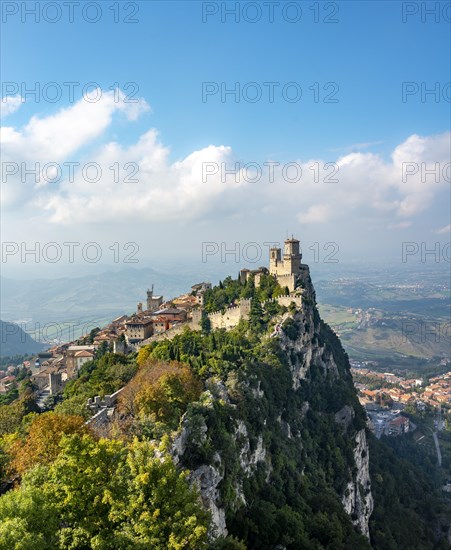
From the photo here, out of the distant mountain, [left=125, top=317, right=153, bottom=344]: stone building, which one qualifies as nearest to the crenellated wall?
[left=125, top=317, right=153, bottom=344]: stone building

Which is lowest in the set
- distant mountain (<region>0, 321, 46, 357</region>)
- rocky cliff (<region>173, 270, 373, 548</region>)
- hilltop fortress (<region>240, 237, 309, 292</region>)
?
distant mountain (<region>0, 321, 46, 357</region>)

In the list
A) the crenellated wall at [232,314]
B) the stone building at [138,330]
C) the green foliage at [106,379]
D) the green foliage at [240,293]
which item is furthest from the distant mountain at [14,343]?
Result: the green foliage at [106,379]

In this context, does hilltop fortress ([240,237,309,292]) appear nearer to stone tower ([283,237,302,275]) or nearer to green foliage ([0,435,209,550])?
stone tower ([283,237,302,275])

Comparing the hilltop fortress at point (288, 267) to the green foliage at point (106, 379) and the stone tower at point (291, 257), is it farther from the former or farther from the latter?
the green foliage at point (106, 379)

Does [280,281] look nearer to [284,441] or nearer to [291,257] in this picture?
[291,257]

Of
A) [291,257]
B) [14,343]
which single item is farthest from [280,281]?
[14,343]

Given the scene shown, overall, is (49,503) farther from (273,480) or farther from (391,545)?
(391,545)

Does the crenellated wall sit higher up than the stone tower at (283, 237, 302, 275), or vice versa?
the stone tower at (283, 237, 302, 275)
